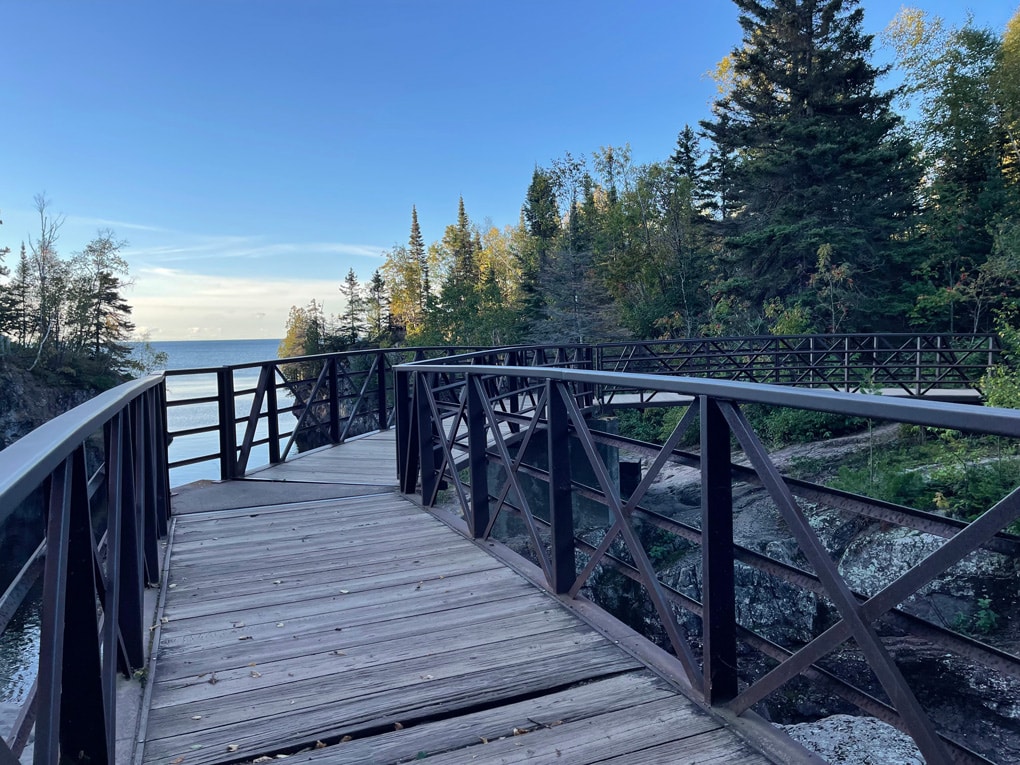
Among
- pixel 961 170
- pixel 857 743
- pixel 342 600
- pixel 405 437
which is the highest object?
pixel 961 170

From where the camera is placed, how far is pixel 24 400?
83.3ft

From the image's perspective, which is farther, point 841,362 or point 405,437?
point 841,362

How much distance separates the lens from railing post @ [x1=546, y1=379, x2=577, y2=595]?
2812mm

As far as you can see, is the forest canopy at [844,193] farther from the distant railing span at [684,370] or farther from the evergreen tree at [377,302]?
the evergreen tree at [377,302]

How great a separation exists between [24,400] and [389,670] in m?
29.8

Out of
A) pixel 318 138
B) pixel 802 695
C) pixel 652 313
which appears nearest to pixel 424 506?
pixel 802 695

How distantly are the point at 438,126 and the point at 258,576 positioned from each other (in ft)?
217

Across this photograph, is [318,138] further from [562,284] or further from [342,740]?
[342,740]

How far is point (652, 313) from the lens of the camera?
28281mm

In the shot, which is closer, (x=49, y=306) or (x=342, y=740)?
(x=342, y=740)

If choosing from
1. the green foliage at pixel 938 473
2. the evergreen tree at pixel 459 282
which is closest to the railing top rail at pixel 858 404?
the green foliage at pixel 938 473

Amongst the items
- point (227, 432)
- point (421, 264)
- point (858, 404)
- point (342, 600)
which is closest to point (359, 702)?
point (342, 600)

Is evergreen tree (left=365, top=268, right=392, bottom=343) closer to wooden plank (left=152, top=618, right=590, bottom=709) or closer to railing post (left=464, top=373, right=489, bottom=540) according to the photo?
railing post (left=464, top=373, right=489, bottom=540)

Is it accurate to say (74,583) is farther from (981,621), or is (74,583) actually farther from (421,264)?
(421,264)
